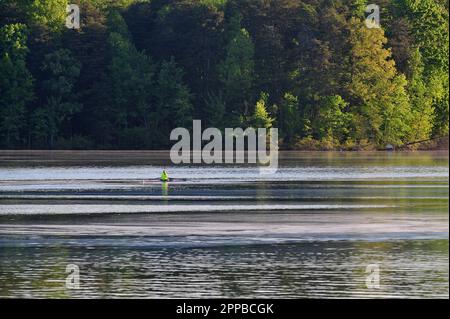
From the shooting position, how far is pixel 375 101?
121 m

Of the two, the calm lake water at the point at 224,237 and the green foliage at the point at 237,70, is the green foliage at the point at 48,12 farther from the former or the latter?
the calm lake water at the point at 224,237

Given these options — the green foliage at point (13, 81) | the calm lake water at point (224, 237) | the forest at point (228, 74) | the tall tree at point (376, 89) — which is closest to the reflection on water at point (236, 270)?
the calm lake water at point (224, 237)

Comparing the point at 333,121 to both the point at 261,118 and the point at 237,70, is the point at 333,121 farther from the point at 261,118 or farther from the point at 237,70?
the point at 237,70

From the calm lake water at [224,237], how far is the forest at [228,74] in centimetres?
5661

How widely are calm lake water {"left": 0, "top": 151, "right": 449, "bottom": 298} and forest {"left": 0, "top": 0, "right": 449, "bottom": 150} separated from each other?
5661cm

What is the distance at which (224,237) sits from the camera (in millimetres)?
34344

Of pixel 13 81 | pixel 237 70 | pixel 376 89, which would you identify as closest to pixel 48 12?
pixel 13 81

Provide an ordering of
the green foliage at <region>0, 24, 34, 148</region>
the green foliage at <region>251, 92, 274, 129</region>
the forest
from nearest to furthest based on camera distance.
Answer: the green foliage at <region>0, 24, 34, 148</region>
the forest
the green foliage at <region>251, 92, 274, 129</region>

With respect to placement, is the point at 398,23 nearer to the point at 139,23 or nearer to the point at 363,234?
the point at 139,23

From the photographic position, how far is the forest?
117881 mm

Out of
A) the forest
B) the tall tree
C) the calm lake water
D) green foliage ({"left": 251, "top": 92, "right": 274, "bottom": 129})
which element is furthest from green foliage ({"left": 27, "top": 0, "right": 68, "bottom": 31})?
the calm lake water

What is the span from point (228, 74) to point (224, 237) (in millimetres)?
88759

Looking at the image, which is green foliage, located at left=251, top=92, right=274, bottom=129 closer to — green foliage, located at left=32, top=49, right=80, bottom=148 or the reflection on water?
green foliage, located at left=32, top=49, right=80, bottom=148
